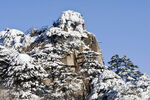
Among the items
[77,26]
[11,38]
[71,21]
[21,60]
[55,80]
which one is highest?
[71,21]

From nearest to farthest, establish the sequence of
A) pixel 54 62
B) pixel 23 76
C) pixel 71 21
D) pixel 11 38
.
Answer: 1. pixel 23 76
2. pixel 54 62
3. pixel 11 38
4. pixel 71 21

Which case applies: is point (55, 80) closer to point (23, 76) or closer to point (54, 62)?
point (54, 62)

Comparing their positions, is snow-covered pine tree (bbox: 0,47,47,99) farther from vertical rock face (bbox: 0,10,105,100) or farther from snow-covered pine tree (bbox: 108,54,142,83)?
snow-covered pine tree (bbox: 108,54,142,83)

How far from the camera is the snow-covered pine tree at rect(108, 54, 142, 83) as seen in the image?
39.6 metres

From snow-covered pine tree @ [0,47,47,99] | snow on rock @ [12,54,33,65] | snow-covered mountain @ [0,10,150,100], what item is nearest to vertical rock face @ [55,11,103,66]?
snow-covered mountain @ [0,10,150,100]

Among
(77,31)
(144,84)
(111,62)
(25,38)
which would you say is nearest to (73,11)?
(77,31)

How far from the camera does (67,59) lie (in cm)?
4359

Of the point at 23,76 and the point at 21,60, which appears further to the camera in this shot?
the point at 21,60

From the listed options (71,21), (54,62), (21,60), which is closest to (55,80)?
(54,62)

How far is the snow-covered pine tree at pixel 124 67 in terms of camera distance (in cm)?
3962

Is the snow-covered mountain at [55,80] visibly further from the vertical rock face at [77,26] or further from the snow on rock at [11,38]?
the snow on rock at [11,38]

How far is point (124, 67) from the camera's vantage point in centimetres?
4056

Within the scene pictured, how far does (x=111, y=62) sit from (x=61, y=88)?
50.8ft

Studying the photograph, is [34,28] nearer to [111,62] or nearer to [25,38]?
[25,38]
